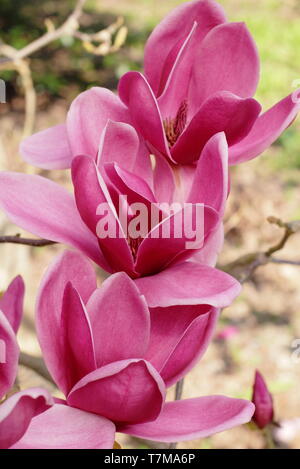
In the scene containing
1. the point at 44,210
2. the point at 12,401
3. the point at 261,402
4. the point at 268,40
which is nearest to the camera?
the point at 12,401

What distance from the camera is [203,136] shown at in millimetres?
525

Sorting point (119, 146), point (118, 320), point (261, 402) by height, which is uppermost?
point (119, 146)

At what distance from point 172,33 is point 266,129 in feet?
0.41

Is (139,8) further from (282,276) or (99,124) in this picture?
(99,124)

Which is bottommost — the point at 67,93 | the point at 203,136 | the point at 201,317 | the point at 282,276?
the point at 282,276

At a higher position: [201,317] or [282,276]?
[201,317]

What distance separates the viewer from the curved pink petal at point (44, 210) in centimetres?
49

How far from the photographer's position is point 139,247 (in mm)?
478

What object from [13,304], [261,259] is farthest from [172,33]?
[261,259]

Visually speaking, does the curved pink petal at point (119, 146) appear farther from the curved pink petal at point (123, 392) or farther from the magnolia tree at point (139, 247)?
the curved pink petal at point (123, 392)

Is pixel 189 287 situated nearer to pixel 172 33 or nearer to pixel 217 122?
pixel 217 122

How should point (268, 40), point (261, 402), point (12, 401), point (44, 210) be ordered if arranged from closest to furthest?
point (12, 401), point (44, 210), point (261, 402), point (268, 40)

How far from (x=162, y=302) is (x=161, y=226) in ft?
0.17

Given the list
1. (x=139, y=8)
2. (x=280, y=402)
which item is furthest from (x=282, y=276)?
(x=139, y=8)
